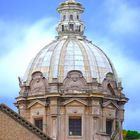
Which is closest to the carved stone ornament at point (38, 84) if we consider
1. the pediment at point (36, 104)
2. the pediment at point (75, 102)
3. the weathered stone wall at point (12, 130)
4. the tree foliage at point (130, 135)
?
the pediment at point (36, 104)

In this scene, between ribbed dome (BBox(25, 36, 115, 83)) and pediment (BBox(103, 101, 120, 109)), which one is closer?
pediment (BBox(103, 101, 120, 109))

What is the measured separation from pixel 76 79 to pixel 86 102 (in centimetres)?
320

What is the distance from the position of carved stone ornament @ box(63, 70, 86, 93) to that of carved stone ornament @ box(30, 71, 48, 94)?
8.65 ft

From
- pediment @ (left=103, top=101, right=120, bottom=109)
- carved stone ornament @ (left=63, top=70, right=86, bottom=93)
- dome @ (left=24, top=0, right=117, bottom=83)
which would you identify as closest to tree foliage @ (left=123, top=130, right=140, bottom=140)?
pediment @ (left=103, top=101, right=120, bottom=109)

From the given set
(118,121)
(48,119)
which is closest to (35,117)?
(48,119)

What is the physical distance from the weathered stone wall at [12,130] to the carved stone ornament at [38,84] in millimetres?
22192

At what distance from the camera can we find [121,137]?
385 feet

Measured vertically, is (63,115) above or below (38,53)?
below

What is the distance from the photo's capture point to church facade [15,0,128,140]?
116 meters

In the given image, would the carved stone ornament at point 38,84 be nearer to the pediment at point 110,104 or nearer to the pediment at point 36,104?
the pediment at point 36,104

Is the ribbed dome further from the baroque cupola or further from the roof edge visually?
the roof edge

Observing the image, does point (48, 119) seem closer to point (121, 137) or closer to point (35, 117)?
point (35, 117)

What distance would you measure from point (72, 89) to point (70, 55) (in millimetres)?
4683

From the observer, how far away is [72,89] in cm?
11675
